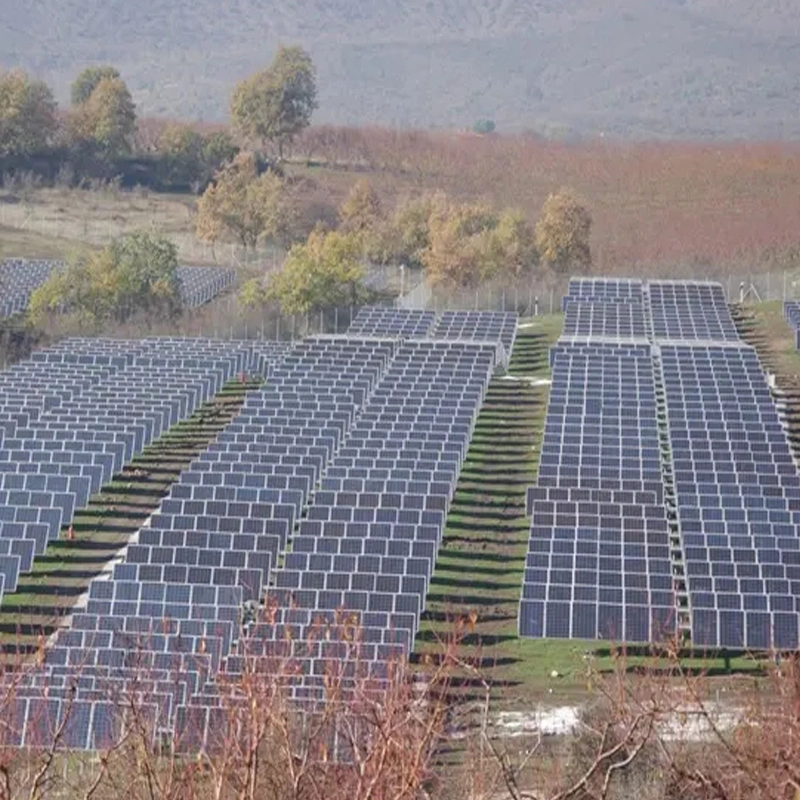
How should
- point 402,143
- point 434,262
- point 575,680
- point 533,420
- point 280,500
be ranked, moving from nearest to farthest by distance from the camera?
point 575,680 < point 280,500 < point 533,420 < point 434,262 < point 402,143

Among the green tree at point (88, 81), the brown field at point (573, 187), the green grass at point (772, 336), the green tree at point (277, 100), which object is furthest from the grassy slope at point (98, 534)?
the green tree at point (88, 81)

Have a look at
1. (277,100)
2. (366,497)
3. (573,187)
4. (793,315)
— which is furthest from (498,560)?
(573,187)

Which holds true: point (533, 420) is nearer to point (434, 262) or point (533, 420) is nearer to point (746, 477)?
point (746, 477)

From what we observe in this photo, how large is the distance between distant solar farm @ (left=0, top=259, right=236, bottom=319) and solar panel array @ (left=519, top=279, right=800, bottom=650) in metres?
17.7

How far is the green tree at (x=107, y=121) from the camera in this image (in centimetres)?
9812

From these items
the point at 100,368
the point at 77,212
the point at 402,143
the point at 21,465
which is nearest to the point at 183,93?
the point at 402,143

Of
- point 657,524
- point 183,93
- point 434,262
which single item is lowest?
point 183,93

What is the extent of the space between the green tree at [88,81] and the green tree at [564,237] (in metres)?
35.6

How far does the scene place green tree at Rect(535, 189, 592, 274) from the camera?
7925 centimetres

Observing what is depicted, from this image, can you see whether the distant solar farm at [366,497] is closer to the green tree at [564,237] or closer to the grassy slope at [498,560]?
the grassy slope at [498,560]

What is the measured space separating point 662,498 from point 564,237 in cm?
4220

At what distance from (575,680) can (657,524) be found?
278 inches

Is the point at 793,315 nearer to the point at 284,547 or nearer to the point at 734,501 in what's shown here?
the point at 734,501

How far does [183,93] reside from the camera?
195 metres
